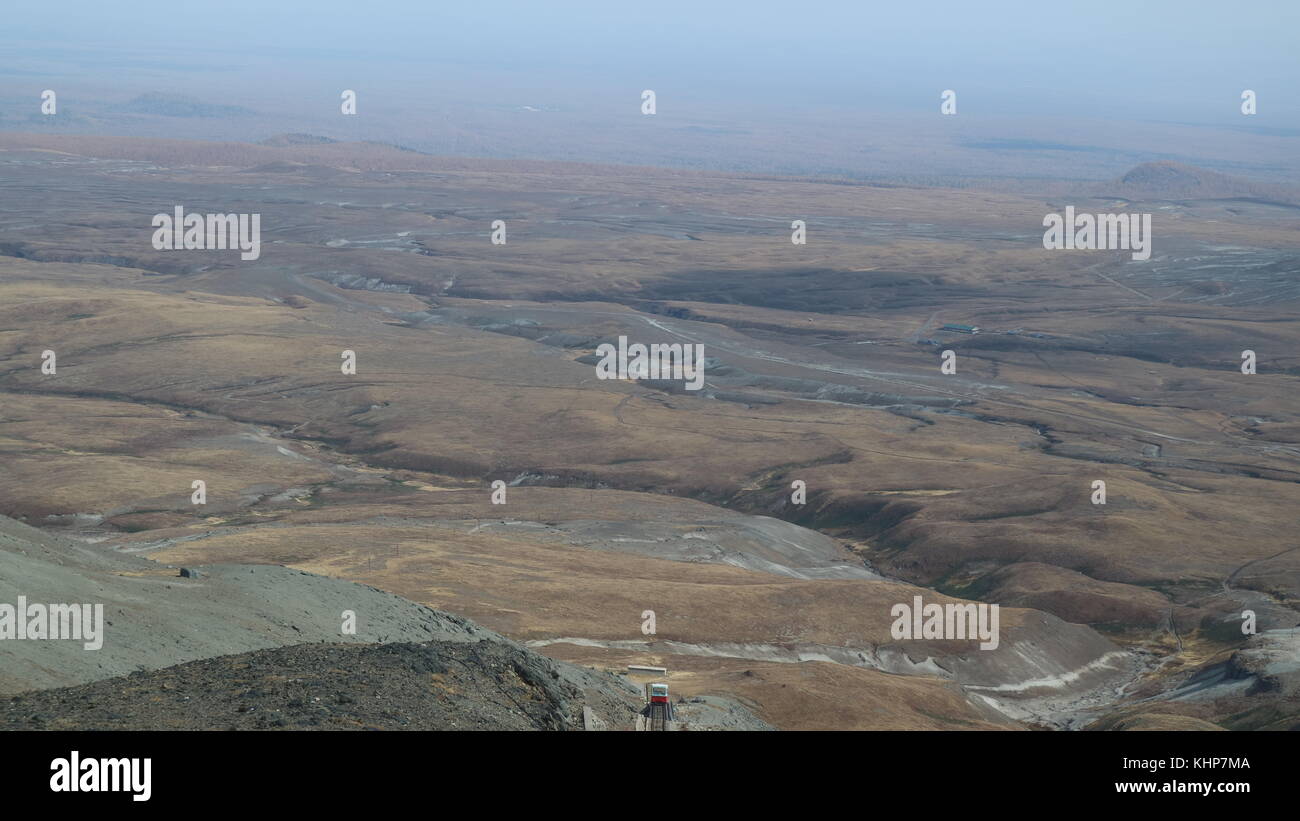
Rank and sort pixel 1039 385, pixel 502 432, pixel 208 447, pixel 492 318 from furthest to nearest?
pixel 492 318, pixel 1039 385, pixel 502 432, pixel 208 447

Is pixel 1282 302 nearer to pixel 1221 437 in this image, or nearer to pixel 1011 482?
pixel 1221 437

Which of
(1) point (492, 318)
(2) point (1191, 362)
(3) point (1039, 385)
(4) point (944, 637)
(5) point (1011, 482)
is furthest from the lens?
(1) point (492, 318)

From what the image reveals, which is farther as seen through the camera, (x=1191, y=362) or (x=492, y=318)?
(x=492, y=318)

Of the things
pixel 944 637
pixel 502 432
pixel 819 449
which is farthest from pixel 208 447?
pixel 944 637
